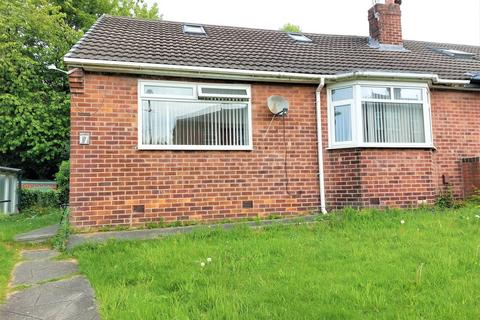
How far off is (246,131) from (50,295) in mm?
5084

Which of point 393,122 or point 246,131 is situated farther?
point 393,122

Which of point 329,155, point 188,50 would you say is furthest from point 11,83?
point 329,155

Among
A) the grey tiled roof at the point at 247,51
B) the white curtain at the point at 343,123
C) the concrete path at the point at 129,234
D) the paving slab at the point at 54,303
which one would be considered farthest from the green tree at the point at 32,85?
the paving slab at the point at 54,303

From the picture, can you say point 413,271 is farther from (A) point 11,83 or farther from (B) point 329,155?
(A) point 11,83

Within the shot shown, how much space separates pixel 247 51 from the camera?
9.48 m

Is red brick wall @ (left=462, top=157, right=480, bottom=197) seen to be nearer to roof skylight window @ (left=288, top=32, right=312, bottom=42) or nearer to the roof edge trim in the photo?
the roof edge trim

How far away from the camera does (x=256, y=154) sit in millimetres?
8148

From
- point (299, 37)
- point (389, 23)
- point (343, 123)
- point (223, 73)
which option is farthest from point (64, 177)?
point (389, 23)

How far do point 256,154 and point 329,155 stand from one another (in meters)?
1.63

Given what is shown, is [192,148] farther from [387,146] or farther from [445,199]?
[445,199]

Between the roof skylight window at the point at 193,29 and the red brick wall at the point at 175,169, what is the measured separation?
3.82 metres

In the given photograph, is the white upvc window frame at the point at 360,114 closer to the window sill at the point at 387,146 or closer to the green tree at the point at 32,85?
the window sill at the point at 387,146

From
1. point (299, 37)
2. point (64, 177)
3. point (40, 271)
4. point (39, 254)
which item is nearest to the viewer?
point (40, 271)

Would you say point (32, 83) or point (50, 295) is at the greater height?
point (32, 83)
